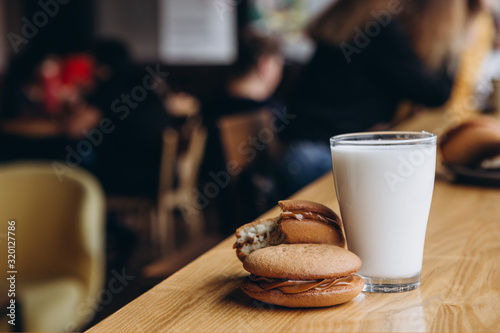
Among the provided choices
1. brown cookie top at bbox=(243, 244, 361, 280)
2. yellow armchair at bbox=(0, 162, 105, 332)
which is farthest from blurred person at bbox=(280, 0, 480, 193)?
brown cookie top at bbox=(243, 244, 361, 280)

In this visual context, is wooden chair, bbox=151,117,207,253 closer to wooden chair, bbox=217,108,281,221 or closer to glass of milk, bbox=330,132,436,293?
wooden chair, bbox=217,108,281,221

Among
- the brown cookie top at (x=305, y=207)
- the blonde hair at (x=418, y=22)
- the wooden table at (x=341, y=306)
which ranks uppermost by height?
the blonde hair at (x=418, y=22)

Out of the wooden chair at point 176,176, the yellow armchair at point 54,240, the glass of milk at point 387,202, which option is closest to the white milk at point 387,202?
the glass of milk at point 387,202

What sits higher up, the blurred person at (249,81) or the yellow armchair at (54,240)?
the blurred person at (249,81)

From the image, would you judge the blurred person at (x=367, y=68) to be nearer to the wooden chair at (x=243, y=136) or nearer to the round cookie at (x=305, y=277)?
the wooden chair at (x=243, y=136)

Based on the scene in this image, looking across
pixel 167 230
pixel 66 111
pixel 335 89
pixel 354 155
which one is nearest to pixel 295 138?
pixel 335 89

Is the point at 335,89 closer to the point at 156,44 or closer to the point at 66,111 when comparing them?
the point at 66,111

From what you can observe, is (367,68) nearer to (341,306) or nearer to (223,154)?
(223,154)

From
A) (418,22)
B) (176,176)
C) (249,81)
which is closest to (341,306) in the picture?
(418,22)
